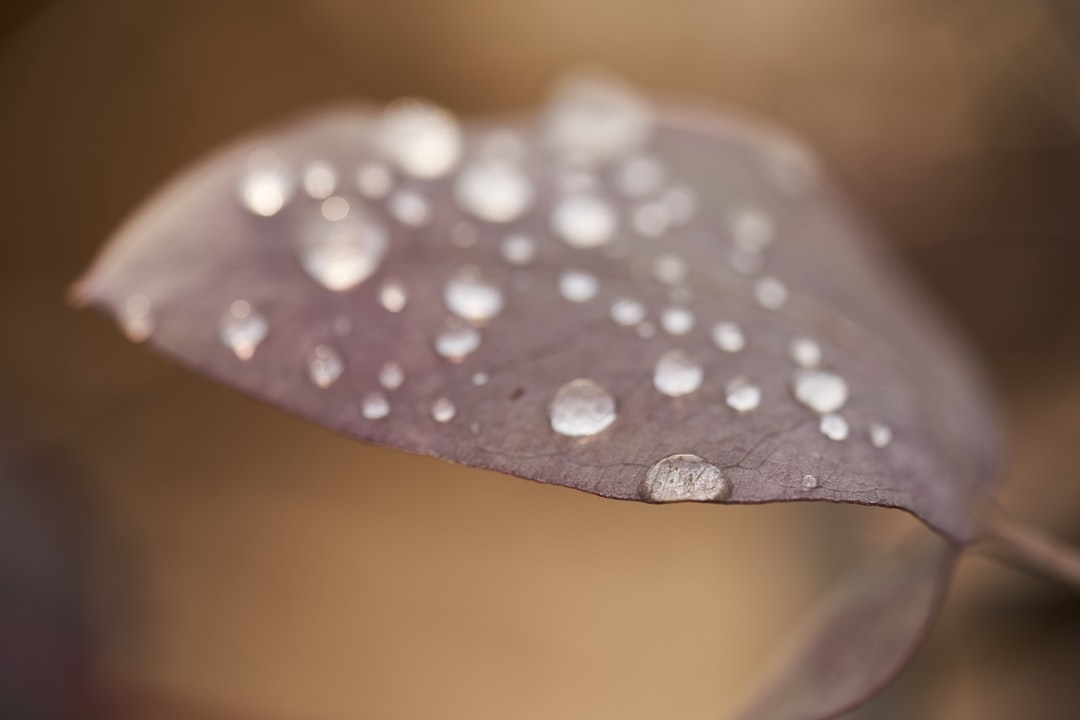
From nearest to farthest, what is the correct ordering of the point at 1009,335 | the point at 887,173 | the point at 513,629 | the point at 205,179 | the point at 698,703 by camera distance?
the point at 205,179 < the point at 698,703 < the point at 513,629 < the point at 1009,335 < the point at 887,173

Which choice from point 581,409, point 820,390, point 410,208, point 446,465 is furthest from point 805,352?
point 446,465

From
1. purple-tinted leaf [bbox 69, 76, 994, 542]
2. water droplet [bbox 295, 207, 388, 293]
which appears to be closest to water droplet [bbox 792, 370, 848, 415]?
purple-tinted leaf [bbox 69, 76, 994, 542]

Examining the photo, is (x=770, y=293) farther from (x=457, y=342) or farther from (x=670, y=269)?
(x=457, y=342)

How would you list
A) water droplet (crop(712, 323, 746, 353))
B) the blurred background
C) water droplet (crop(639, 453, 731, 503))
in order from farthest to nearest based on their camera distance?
1. the blurred background
2. water droplet (crop(712, 323, 746, 353))
3. water droplet (crop(639, 453, 731, 503))

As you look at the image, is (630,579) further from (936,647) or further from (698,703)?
(936,647)

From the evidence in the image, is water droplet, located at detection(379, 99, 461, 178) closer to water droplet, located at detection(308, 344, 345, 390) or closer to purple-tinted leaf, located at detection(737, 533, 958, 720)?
water droplet, located at detection(308, 344, 345, 390)

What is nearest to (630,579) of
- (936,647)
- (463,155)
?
(936,647)
